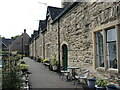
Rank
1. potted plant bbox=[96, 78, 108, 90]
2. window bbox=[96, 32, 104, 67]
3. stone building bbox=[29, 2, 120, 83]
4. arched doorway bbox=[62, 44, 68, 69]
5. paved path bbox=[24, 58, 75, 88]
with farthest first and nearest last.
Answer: arched doorway bbox=[62, 44, 68, 69]
paved path bbox=[24, 58, 75, 88]
window bbox=[96, 32, 104, 67]
stone building bbox=[29, 2, 120, 83]
potted plant bbox=[96, 78, 108, 90]

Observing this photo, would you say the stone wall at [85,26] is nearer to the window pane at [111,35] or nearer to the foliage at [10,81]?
the window pane at [111,35]

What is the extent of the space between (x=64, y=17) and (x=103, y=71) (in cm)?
573

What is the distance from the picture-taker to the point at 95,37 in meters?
5.87

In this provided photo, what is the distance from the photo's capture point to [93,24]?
19.5 ft

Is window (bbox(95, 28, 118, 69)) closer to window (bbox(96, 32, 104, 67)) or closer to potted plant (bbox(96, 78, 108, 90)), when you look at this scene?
window (bbox(96, 32, 104, 67))

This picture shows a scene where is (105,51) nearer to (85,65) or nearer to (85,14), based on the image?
(85,65)

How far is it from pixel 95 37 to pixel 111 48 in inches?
41.8

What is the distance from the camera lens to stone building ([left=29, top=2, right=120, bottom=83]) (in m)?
4.72

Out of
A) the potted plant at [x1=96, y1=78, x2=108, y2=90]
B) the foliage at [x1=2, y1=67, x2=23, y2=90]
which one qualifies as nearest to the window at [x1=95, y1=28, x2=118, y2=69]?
the potted plant at [x1=96, y1=78, x2=108, y2=90]

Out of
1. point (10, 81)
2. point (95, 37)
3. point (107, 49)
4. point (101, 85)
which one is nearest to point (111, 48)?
point (107, 49)

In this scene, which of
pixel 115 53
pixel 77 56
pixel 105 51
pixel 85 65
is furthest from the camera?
pixel 77 56

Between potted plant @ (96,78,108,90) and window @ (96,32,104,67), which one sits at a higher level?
window @ (96,32,104,67)

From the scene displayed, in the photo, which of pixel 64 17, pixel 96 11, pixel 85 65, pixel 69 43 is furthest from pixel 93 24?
pixel 64 17

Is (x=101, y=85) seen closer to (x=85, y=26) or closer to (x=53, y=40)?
(x=85, y=26)
